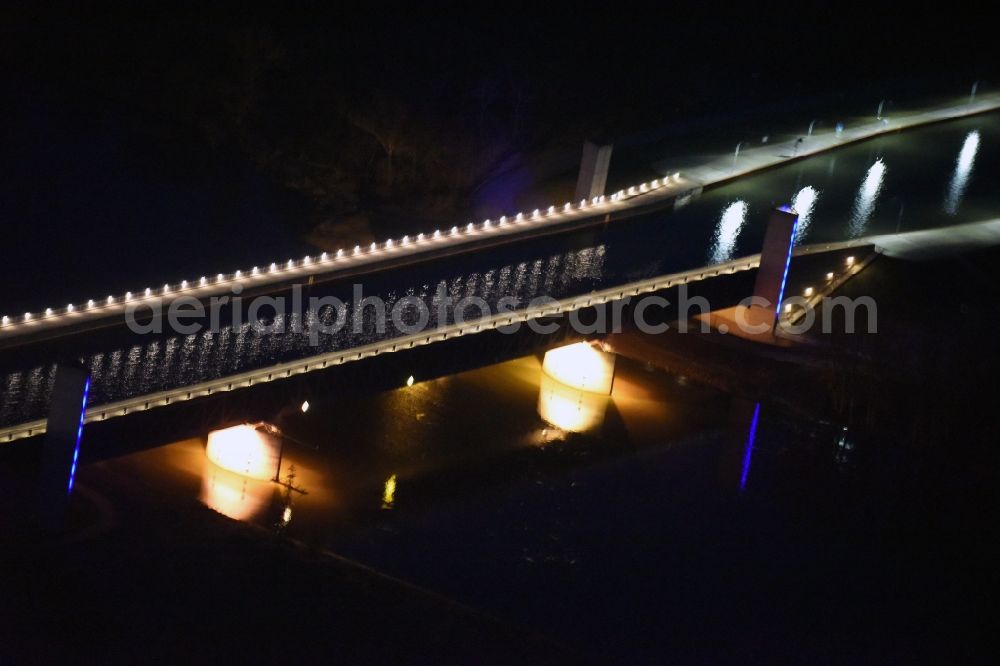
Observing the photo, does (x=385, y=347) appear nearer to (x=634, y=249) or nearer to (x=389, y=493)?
(x=389, y=493)

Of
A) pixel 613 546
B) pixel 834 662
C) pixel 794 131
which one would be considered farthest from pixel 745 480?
pixel 794 131

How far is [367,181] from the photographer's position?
109ft

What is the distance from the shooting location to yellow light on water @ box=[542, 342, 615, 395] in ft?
89.0

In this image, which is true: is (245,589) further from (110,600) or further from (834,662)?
(834,662)

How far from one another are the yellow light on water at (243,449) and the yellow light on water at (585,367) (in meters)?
6.09

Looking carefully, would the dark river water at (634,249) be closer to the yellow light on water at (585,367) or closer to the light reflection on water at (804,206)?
the light reflection on water at (804,206)

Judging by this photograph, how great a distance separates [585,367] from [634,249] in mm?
3149

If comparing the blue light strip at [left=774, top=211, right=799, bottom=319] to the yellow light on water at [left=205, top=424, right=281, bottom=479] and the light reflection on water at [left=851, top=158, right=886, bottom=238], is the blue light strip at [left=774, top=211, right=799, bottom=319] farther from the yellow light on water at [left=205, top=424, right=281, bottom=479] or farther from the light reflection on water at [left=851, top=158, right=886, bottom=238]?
the yellow light on water at [left=205, top=424, right=281, bottom=479]

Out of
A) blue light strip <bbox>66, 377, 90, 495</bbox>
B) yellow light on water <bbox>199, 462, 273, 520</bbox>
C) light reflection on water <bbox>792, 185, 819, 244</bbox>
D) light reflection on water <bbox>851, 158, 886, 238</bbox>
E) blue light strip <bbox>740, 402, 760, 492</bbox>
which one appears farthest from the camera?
light reflection on water <bbox>851, 158, 886, 238</bbox>

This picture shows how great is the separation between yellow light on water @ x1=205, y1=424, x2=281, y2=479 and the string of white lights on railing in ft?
10.1

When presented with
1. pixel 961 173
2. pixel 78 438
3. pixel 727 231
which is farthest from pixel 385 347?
pixel 961 173

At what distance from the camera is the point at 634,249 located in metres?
29.1

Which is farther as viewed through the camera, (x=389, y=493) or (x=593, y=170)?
(x=593, y=170)

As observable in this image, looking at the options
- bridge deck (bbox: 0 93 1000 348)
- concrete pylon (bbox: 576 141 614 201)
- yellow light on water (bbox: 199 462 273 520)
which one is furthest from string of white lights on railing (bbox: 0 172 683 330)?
yellow light on water (bbox: 199 462 273 520)
